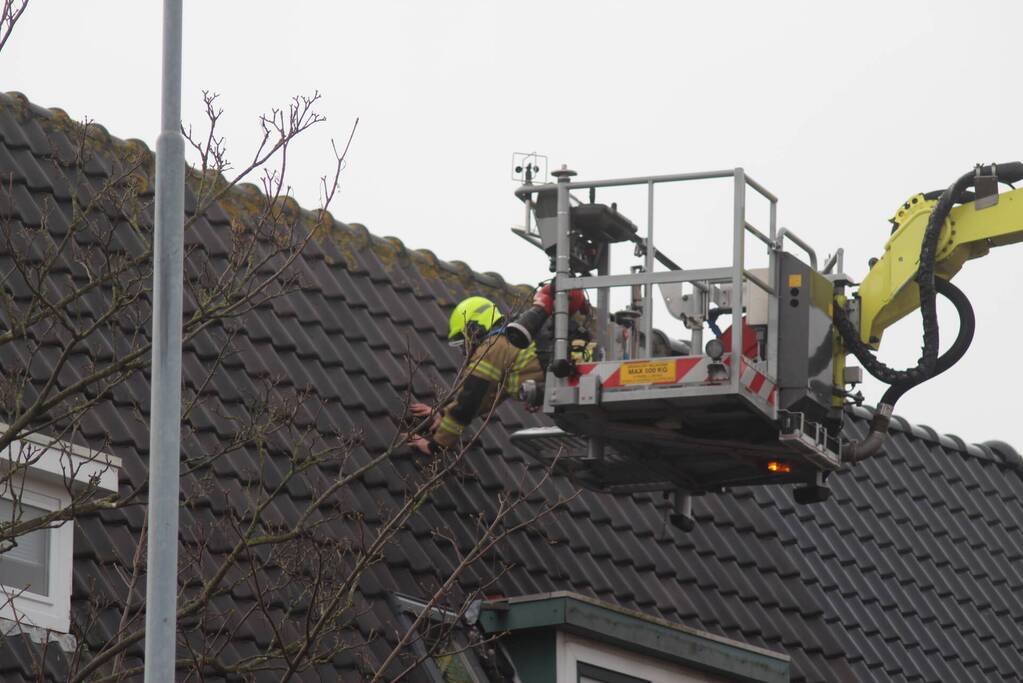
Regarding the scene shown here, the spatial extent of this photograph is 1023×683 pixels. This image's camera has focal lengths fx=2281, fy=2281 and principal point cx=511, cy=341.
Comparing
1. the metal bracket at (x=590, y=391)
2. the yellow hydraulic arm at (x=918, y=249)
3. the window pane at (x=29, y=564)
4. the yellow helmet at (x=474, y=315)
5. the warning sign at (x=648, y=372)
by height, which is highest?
the yellow hydraulic arm at (x=918, y=249)

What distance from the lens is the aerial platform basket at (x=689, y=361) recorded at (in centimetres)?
1550

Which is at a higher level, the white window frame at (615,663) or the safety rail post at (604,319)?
the safety rail post at (604,319)

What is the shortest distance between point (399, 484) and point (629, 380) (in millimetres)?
1776

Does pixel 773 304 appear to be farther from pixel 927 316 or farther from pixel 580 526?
pixel 580 526

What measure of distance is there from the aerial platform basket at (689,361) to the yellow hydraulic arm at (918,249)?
17.6 inches

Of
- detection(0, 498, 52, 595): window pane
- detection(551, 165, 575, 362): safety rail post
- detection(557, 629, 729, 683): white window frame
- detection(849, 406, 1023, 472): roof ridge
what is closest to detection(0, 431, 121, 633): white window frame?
detection(0, 498, 52, 595): window pane

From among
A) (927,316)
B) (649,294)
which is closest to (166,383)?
(649,294)

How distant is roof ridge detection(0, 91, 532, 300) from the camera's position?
612 inches

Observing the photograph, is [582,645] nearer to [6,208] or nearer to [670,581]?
[670,581]

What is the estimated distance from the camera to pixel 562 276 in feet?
51.8

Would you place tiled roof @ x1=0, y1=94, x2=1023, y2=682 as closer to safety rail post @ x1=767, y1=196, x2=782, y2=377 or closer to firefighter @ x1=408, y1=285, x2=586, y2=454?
firefighter @ x1=408, y1=285, x2=586, y2=454

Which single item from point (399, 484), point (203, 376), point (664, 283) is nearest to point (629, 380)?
point (664, 283)

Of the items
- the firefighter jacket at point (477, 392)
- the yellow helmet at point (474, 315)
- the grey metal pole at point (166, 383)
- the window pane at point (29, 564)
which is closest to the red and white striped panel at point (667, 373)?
the firefighter jacket at point (477, 392)

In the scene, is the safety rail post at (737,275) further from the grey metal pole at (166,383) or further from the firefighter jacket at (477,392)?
the grey metal pole at (166,383)
